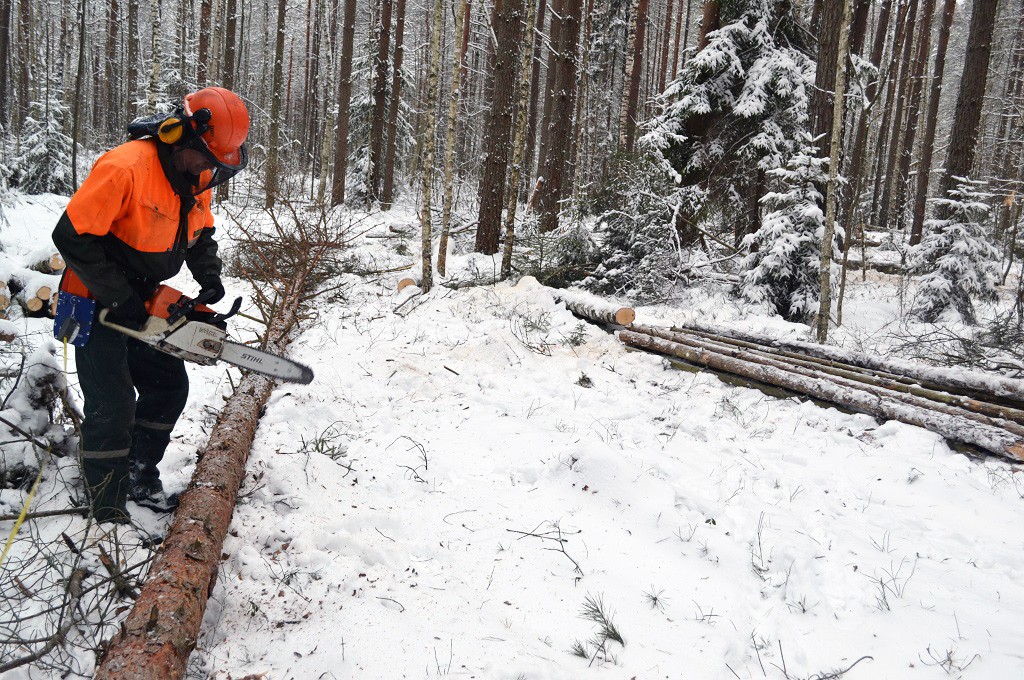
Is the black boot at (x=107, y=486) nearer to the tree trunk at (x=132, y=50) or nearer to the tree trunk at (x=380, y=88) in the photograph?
the tree trunk at (x=380, y=88)

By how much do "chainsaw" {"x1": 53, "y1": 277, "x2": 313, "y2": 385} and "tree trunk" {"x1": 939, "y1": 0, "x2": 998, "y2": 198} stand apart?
11.0 metres

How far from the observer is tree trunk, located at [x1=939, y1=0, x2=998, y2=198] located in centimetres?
921

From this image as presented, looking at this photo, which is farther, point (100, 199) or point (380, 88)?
point (380, 88)

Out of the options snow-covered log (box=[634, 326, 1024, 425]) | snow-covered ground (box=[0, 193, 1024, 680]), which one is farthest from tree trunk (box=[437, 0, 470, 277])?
snow-covered ground (box=[0, 193, 1024, 680])

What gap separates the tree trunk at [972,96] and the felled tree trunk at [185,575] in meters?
11.3

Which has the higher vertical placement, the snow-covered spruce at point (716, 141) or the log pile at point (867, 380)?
the snow-covered spruce at point (716, 141)

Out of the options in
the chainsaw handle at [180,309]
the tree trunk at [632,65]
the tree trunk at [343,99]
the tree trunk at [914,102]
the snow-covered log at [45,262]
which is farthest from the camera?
the tree trunk at [914,102]

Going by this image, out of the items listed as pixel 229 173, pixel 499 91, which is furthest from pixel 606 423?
pixel 499 91

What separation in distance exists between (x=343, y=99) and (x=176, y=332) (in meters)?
15.0

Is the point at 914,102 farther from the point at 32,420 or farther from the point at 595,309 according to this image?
the point at 32,420

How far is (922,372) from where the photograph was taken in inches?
211

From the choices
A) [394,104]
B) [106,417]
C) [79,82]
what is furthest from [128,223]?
[394,104]

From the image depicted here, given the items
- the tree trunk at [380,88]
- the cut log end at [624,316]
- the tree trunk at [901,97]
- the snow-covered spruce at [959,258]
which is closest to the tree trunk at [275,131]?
the tree trunk at [380,88]

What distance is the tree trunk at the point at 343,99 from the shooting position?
15.1 m
